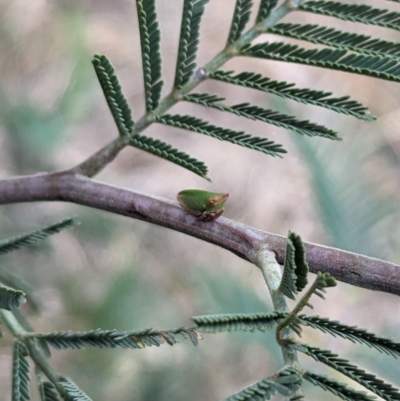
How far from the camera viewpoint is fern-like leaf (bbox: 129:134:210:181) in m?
0.46

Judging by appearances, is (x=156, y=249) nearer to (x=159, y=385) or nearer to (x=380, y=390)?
(x=159, y=385)

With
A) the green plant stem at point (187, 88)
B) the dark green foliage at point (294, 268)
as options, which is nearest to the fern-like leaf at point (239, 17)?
the green plant stem at point (187, 88)

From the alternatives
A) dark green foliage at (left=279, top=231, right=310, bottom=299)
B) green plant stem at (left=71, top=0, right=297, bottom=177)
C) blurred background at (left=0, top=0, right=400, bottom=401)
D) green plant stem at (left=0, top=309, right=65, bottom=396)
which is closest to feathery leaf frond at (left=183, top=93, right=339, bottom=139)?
green plant stem at (left=71, top=0, right=297, bottom=177)

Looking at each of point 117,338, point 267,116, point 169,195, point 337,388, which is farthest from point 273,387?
point 169,195

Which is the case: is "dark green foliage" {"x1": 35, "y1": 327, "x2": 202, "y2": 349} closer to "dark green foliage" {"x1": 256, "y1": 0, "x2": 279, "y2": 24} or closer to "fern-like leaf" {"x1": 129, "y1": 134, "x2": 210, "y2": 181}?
"fern-like leaf" {"x1": 129, "y1": 134, "x2": 210, "y2": 181}

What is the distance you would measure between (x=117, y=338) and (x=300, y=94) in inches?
10.6

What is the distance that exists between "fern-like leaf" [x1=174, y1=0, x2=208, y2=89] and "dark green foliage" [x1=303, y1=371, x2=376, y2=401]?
0.30 meters

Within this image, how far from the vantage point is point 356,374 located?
309 mm

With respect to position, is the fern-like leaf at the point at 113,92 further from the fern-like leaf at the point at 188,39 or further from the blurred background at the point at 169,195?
the blurred background at the point at 169,195

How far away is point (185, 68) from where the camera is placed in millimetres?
474

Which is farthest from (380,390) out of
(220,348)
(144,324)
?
(220,348)

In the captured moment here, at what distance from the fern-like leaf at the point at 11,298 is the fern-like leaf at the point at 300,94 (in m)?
0.27

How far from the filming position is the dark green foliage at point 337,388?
0.29 meters

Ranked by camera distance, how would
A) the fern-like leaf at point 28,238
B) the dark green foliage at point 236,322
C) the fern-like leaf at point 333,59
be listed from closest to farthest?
the dark green foliage at point 236,322, the fern-like leaf at point 333,59, the fern-like leaf at point 28,238
